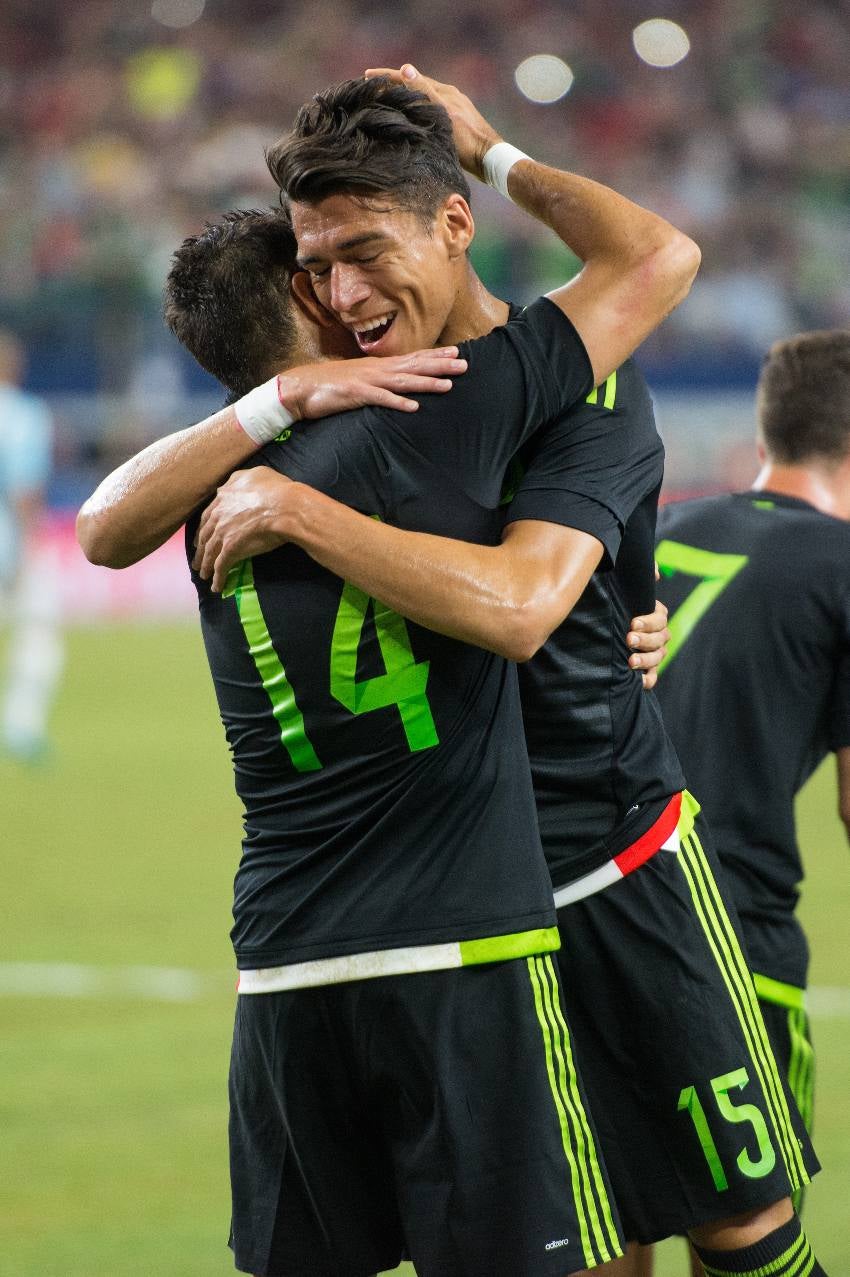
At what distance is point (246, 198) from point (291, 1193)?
71.7 feet

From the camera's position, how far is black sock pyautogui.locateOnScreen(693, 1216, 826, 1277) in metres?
2.70

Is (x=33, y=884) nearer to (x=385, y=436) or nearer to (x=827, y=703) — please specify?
(x=827, y=703)

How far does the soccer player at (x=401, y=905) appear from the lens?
238 centimetres

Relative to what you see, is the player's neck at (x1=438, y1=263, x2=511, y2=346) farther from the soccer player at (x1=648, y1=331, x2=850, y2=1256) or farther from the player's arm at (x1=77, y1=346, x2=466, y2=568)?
the soccer player at (x1=648, y1=331, x2=850, y2=1256)

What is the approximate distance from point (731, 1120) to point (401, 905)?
27.5 inches

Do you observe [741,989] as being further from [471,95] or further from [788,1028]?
[471,95]

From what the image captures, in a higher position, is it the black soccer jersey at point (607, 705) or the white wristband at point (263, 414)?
the white wristband at point (263, 414)

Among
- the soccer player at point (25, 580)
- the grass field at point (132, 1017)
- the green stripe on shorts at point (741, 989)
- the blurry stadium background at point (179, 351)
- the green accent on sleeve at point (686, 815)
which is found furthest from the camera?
the soccer player at point (25, 580)

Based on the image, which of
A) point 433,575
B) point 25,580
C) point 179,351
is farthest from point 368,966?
point 179,351

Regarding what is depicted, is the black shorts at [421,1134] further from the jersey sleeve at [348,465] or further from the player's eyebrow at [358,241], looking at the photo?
the player's eyebrow at [358,241]

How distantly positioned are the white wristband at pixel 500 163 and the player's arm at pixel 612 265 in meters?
0.12

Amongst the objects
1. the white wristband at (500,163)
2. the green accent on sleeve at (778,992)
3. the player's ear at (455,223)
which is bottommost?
the green accent on sleeve at (778,992)

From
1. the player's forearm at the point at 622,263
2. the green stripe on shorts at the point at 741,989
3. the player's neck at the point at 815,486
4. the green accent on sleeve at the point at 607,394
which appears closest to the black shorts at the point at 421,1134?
the green stripe on shorts at the point at 741,989

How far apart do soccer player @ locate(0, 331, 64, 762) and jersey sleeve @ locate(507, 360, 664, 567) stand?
9483mm
